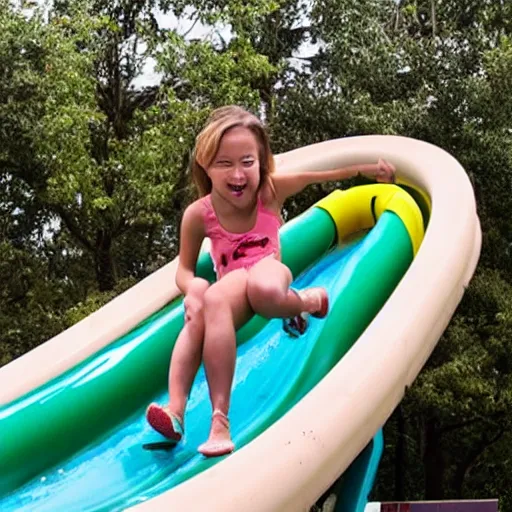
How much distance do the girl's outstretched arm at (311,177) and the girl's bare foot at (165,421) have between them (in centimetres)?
77

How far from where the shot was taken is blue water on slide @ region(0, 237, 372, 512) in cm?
224

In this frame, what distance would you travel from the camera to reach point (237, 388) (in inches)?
113

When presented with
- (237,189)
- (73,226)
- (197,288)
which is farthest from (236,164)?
(73,226)

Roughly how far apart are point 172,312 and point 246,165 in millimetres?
741

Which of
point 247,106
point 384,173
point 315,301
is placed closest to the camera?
point 315,301

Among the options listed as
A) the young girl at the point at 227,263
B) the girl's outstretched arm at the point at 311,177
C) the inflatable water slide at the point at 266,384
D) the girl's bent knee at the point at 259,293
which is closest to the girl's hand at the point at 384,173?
the girl's outstretched arm at the point at 311,177

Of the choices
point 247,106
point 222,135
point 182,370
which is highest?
point 247,106

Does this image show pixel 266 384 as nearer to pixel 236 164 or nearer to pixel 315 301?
pixel 315 301

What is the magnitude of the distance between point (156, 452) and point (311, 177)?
101 centimetres

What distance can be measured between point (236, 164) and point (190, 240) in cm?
31

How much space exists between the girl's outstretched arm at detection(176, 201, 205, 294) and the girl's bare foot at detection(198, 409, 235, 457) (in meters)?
0.53

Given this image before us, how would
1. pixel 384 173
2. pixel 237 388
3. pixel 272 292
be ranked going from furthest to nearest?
pixel 384 173 < pixel 237 388 < pixel 272 292

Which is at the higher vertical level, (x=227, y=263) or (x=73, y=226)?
(x=73, y=226)

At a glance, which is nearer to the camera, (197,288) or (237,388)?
(197,288)
